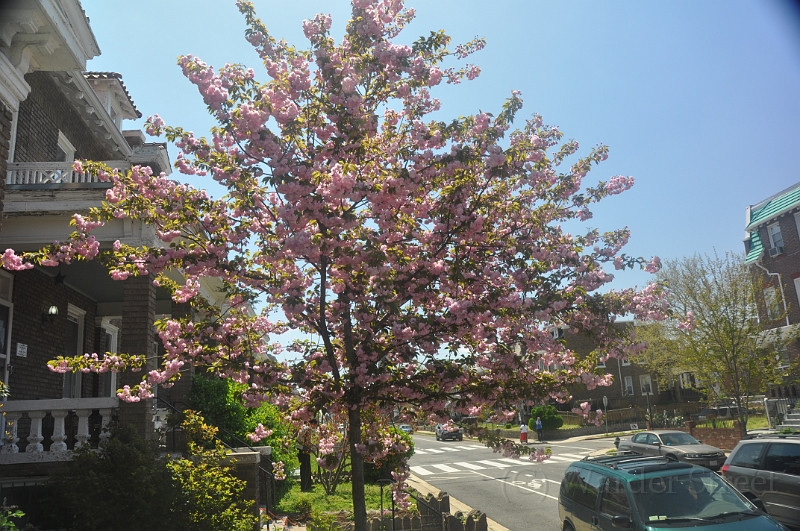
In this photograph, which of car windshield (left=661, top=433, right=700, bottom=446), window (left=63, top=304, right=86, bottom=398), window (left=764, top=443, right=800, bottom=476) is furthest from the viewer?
car windshield (left=661, top=433, right=700, bottom=446)

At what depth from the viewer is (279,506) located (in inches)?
517

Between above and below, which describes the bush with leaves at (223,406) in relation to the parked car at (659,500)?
above

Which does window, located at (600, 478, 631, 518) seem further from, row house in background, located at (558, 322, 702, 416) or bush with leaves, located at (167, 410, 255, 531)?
row house in background, located at (558, 322, 702, 416)

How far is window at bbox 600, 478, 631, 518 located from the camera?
804cm

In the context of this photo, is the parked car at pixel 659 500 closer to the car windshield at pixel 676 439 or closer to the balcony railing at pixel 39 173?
the balcony railing at pixel 39 173

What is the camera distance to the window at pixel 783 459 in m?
10.2

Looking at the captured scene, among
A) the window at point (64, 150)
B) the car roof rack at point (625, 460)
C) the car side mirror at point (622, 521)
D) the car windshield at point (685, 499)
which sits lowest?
the car side mirror at point (622, 521)

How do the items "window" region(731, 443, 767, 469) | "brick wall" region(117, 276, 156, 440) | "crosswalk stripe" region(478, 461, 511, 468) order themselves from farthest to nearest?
1. "crosswalk stripe" region(478, 461, 511, 468)
2. "window" region(731, 443, 767, 469)
3. "brick wall" region(117, 276, 156, 440)

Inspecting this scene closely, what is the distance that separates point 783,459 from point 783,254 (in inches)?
909

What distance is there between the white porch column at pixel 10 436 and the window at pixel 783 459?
11544 mm

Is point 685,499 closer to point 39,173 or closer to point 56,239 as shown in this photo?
point 56,239

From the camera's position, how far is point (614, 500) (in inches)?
330

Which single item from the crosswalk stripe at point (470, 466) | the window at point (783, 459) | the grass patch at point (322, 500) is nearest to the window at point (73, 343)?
the grass patch at point (322, 500)

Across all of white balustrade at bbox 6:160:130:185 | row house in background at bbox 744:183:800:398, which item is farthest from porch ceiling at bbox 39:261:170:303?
row house in background at bbox 744:183:800:398
